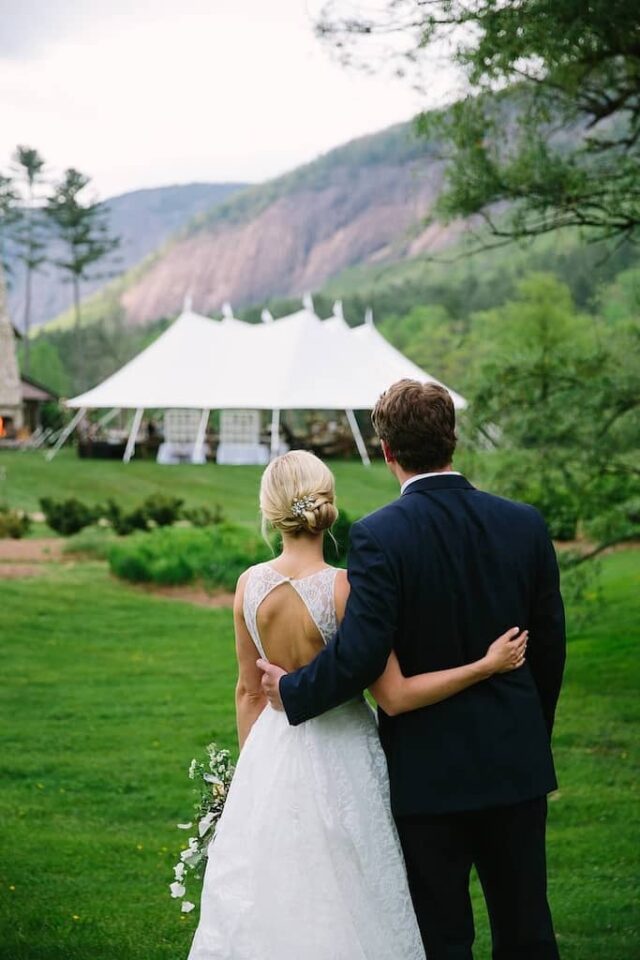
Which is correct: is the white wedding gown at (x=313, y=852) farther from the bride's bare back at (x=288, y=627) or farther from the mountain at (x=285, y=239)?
the mountain at (x=285, y=239)

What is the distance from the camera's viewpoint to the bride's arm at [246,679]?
277 centimetres

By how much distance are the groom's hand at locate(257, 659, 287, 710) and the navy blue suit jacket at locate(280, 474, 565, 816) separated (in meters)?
0.06

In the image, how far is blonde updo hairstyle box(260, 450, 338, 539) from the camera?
268 cm

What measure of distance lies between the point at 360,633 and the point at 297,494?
0.38 metres

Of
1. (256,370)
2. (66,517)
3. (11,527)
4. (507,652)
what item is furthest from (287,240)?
(507,652)

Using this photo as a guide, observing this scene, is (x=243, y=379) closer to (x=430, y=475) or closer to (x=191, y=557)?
(x=191, y=557)

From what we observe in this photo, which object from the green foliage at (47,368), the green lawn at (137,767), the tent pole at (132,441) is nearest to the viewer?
the green lawn at (137,767)

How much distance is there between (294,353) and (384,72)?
22.3 metres

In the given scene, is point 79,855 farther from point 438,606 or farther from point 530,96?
point 530,96

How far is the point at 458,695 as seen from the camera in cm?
258

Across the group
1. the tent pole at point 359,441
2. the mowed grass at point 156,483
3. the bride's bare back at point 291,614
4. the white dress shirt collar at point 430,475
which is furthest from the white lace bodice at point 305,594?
the tent pole at point 359,441

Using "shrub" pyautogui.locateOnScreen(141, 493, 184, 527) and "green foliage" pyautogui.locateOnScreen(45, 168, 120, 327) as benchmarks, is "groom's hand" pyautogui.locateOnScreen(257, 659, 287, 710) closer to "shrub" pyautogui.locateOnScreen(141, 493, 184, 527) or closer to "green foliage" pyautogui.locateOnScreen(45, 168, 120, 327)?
"shrub" pyautogui.locateOnScreen(141, 493, 184, 527)

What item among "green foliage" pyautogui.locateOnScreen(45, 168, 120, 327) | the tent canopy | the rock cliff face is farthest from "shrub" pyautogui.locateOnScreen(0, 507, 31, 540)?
the rock cliff face

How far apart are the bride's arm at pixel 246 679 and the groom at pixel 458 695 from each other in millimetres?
166
